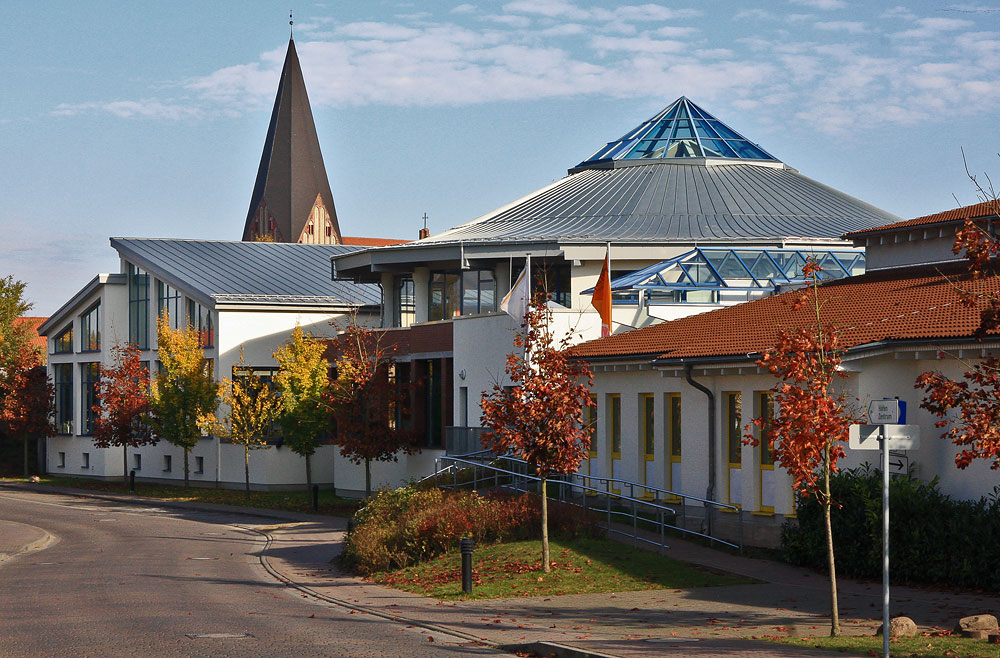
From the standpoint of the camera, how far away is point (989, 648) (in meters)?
13.2

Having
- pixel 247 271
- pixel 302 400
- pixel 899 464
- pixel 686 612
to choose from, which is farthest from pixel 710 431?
pixel 247 271

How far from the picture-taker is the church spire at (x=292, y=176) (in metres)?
119

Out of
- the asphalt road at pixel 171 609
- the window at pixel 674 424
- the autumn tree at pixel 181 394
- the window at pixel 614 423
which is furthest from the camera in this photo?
the autumn tree at pixel 181 394

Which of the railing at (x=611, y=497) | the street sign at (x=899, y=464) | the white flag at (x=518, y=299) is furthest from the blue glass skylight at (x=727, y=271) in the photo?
the street sign at (x=899, y=464)

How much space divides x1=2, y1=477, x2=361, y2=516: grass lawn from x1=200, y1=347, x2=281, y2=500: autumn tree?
2.96ft

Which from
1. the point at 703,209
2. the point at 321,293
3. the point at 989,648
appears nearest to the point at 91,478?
the point at 321,293

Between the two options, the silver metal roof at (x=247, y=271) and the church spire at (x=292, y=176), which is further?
the church spire at (x=292, y=176)

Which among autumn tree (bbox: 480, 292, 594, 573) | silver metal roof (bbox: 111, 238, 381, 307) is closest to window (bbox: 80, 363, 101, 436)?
silver metal roof (bbox: 111, 238, 381, 307)

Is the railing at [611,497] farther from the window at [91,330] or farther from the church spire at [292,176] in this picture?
the church spire at [292,176]

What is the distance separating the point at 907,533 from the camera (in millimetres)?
18359

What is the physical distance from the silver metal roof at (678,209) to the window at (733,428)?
18.5m

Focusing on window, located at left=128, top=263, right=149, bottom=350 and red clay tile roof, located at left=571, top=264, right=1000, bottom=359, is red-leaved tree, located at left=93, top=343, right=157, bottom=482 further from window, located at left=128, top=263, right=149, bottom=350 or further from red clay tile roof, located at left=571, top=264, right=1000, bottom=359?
red clay tile roof, located at left=571, top=264, right=1000, bottom=359

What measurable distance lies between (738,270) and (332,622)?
2518cm

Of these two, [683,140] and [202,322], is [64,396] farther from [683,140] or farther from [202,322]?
[683,140]
